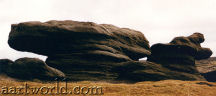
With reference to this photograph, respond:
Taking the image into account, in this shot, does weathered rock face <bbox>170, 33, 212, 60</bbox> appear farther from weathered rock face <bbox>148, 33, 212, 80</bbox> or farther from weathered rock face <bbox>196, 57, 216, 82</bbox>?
weathered rock face <bbox>196, 57, 216, 82</bbox>

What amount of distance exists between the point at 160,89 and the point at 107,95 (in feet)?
25.4

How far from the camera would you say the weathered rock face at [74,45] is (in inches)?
1844

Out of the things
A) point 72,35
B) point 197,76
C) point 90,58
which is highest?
point 72,35

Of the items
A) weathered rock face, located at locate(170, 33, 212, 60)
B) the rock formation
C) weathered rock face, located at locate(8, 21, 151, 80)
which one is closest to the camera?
weathered rock face, located at locate(8, 21, 151, 80)

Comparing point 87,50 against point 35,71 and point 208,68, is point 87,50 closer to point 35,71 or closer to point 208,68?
point 35,71

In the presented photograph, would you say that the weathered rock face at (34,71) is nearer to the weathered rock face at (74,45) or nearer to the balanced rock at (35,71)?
the balanced rock at (35,71)

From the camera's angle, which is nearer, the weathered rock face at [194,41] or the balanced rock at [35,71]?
the balanced rock at [35,71]

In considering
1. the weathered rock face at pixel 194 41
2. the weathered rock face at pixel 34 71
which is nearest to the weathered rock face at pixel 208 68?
the weathered rock face at pixel 194 41

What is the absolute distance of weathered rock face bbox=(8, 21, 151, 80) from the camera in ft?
Result: 154

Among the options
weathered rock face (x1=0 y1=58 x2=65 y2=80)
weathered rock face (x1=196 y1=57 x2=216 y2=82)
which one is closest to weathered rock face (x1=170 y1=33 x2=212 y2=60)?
weathered rock face (x1=196 y1=57 x2=216 y2=82)

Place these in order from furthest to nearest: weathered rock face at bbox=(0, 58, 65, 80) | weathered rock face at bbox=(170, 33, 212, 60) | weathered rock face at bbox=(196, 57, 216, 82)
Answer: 1. weathered rock face at bbox=(196, 57, 216, 82)
2. weathered rock face at bbox=(170, 33, 212, 60)
3. weathered rock face at bbox=(0, 58, 65, 80)

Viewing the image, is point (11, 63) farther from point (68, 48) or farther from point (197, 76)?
point (197, 76)

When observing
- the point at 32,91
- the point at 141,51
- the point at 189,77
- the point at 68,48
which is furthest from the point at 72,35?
the point at 189,77

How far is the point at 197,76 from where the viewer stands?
54.8 m
